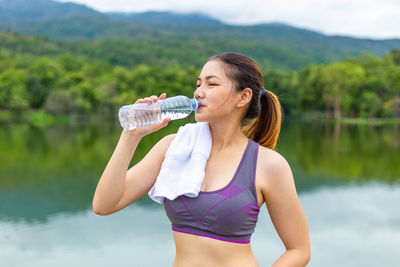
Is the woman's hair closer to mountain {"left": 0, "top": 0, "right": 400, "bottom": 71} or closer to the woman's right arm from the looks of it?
the woman's right arm

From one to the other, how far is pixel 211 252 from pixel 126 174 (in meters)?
0.35

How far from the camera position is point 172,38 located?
115 metres

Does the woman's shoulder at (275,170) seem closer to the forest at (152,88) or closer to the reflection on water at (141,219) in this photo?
the reflection on water at (141,219)

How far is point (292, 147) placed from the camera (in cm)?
2064

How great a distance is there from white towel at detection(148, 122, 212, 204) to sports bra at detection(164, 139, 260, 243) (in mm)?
36

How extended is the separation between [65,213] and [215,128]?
8.99 metres

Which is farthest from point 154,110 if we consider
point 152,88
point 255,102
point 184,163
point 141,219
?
point 152,88

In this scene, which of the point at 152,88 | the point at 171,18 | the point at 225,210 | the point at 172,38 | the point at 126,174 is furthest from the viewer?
the point at 171,18

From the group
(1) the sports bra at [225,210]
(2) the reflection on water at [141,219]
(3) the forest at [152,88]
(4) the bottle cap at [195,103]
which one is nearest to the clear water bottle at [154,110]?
(4) the bottle cap at [195,103]

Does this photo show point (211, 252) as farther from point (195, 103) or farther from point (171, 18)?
point (171, 18)

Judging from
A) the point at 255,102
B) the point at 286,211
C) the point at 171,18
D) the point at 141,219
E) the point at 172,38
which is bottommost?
the point at 172,38

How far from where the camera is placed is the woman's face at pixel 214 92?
4.17 ft

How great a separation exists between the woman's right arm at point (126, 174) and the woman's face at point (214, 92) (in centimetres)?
13

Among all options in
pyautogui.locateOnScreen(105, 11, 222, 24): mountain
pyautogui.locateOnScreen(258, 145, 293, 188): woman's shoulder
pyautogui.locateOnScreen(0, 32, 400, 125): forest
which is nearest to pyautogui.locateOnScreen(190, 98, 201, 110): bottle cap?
pyautogui.locateOnScreen(258, 145, 293, 188): woman's shoulder
